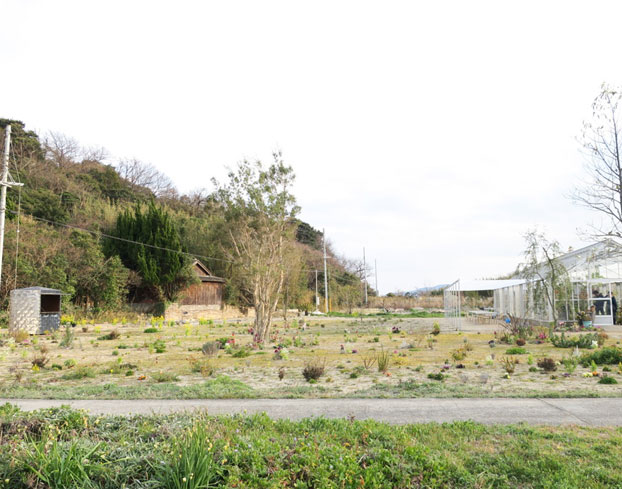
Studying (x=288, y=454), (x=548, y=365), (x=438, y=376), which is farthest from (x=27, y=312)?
(x=288, y=454)

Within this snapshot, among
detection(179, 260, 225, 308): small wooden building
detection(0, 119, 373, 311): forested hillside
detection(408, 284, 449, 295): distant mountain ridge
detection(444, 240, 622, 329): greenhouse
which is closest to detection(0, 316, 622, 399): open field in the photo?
detection(0, 119, 373, 311): forested hillside

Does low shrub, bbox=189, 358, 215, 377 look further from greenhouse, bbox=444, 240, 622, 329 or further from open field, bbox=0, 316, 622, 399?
greenhouse, bbox=444, 240, 622, 329

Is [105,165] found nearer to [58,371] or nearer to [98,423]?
[58,371]

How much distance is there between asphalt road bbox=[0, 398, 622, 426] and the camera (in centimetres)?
560

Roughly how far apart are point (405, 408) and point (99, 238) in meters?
29.1

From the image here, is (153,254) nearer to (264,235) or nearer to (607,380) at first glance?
(264,235)

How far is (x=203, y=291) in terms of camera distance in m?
35.4

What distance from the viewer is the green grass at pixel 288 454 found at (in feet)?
11.8

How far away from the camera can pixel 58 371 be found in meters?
10.2

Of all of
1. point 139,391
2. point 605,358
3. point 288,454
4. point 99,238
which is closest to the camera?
point 288,454

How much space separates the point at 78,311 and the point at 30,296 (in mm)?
8089

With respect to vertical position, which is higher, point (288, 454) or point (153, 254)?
point (153, 254)

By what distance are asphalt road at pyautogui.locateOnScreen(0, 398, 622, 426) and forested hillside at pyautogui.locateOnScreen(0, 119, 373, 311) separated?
9401 mm

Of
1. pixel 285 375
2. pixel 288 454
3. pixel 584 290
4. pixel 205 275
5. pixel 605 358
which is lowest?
pixel 285 375
